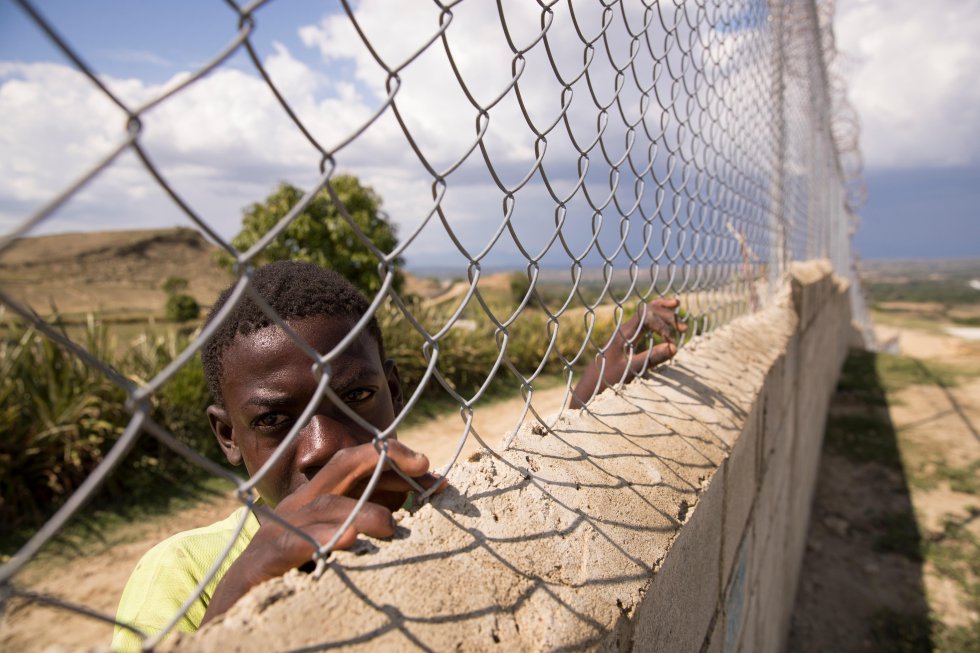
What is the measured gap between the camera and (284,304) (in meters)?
1.41

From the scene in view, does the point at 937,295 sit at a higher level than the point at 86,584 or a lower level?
lower

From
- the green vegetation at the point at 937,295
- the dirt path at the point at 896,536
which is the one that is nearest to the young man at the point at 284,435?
the dirt path at the point at 896,536

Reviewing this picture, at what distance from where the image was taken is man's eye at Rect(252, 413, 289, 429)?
4.42 ft

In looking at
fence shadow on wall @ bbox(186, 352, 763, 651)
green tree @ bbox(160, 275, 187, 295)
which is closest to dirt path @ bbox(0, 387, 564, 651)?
fence shadow on wall @ bbox(186, 352, 763, 651)

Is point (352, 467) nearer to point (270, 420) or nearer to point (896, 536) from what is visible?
point (270, 420)

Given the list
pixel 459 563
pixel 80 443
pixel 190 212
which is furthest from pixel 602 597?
pixel 80 443

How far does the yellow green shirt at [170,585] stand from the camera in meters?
1.08

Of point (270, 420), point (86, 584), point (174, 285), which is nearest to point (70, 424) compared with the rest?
point (86, 584)

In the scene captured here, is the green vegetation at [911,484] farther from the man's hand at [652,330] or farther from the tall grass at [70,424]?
the tall grass at [70,424]

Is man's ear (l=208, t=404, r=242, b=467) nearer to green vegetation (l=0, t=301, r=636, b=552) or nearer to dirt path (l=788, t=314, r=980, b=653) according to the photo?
green vegetation (l=0, t=301, r=636, b=552)

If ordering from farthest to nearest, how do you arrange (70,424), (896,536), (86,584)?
(896,536), (70,424), (86,584)

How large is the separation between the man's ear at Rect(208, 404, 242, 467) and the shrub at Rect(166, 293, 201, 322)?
2134 cm

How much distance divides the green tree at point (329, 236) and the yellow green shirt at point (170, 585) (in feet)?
28.5

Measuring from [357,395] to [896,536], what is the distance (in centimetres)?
532
